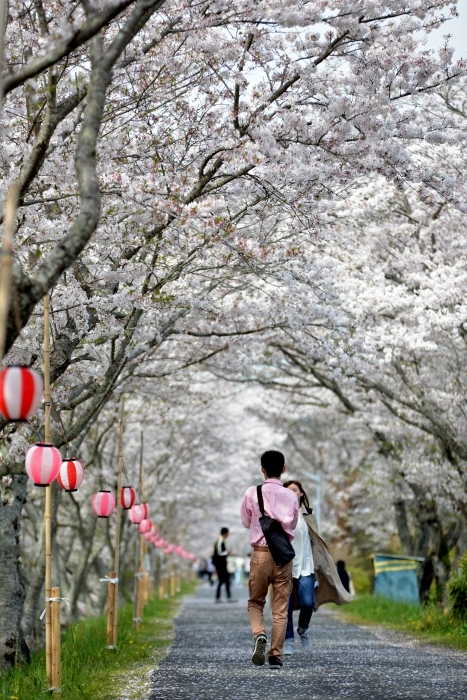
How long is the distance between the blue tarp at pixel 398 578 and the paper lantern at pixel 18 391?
56.8 ft

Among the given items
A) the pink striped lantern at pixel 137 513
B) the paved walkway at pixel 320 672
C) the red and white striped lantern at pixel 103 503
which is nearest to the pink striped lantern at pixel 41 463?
the paved walkway at pixel 320 672

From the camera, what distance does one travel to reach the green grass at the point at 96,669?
984cm

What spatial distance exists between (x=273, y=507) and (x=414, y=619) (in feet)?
31.7

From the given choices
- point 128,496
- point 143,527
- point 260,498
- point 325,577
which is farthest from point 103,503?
point 143,527

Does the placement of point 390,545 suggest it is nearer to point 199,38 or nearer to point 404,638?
point 404,638

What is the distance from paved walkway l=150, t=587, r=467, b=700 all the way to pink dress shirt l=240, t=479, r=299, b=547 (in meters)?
1.38

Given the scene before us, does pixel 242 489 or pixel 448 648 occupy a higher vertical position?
pixel 242 489

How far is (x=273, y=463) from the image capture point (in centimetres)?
1032

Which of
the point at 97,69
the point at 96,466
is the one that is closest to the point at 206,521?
the point at 96,466

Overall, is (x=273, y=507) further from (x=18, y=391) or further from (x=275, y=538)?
(x=18, y=391)

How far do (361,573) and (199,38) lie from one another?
29929 mm

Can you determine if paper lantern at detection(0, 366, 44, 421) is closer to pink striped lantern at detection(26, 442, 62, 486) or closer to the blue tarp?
pink striped lantern at detection(26, 442, 62, 486)

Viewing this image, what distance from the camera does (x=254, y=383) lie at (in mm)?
27031

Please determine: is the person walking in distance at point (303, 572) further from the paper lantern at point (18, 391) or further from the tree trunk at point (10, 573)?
the paper lantern at point (18, 391)
